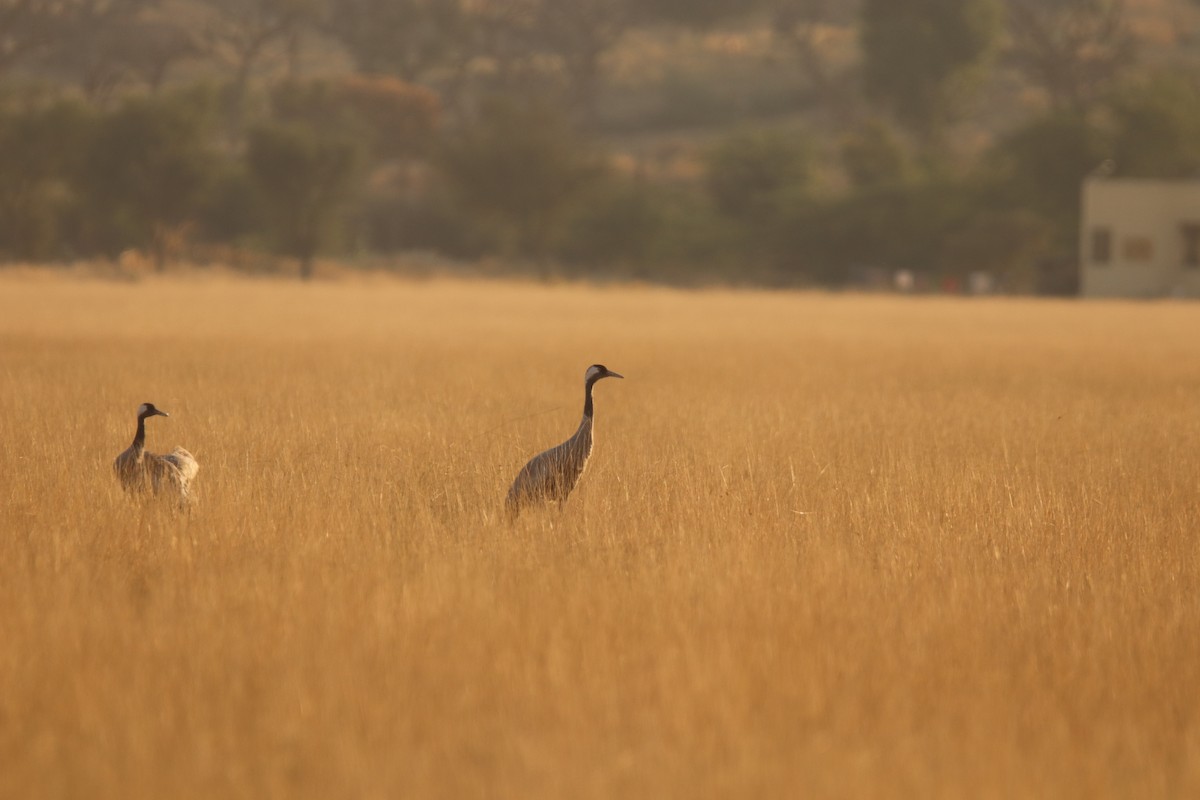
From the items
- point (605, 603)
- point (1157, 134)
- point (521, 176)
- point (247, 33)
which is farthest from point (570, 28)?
point (605, 603)

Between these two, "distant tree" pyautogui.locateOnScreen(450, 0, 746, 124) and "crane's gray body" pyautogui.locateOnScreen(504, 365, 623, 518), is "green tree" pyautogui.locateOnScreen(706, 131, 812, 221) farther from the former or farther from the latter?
"crane's gray body" pyautogui.locateOnScreen(504, 365, 623, 518)

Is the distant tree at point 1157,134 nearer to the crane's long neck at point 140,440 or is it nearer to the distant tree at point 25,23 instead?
the distant tree at point 25,23

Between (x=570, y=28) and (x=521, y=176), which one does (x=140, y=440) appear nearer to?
(x=521, y=176)

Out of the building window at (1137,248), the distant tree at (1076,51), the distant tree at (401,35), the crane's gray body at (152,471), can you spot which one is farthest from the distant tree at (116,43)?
the crane's gray body at (152,471)

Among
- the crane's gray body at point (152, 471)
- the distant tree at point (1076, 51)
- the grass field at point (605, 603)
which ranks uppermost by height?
the distant tree at point (1076, 51)

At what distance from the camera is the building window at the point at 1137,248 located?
54812 millimetres

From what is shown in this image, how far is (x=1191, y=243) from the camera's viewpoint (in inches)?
2153

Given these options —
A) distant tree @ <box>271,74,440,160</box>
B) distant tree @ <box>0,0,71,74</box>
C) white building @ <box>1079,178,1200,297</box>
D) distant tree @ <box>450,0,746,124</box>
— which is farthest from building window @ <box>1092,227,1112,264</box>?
distant tree @ <box>0,0,71,74</box>

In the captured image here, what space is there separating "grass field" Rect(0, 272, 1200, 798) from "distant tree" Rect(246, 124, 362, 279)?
156 feet

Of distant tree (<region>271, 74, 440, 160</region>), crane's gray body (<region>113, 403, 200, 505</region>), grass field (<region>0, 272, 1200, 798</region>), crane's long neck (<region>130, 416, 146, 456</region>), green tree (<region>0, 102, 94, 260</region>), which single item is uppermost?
distant tree (<region>271, 74, 440, 160</region>)

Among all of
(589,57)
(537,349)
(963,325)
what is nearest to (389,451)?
(537,349)

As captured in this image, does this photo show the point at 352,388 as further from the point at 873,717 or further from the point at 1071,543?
the point at 873,717

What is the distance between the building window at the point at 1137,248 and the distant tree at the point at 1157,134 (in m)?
8.62

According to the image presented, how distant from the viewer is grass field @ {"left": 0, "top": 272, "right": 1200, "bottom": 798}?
4.76 m
